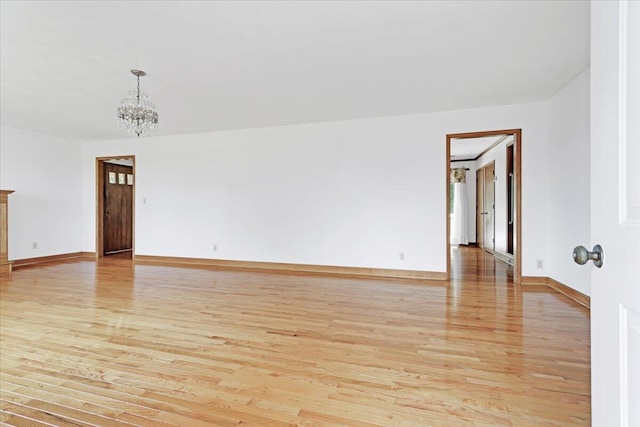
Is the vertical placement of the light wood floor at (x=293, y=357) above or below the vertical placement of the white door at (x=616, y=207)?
below

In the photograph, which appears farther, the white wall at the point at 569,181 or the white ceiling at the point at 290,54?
the white wall at the point at 569,181

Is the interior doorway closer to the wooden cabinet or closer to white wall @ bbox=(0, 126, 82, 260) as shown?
white wall @ bbox=(0, 126, 82, 260)

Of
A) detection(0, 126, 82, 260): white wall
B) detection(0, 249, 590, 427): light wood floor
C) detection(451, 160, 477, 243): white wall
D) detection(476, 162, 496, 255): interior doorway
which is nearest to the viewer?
detection(0, 249, 590, 427): light wood floor

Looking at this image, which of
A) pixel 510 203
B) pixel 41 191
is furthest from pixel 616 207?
pixel 41 191

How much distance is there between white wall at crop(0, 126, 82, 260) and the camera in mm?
5566

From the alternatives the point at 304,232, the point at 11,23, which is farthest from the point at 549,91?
the point at 11,23

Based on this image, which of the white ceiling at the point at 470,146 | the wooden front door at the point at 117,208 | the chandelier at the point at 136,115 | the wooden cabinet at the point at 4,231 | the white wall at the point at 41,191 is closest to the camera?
the chandelier at the point at 136,115

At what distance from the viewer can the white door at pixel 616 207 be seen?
2.46ft

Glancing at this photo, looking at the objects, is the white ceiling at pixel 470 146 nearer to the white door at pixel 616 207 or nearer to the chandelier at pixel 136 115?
the chandelier at pixel 136 115

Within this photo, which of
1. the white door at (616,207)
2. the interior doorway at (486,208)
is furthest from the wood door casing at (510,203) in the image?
the white door at (616,207)

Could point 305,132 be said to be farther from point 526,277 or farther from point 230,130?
point 526,277

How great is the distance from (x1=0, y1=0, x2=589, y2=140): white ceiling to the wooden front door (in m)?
2.80

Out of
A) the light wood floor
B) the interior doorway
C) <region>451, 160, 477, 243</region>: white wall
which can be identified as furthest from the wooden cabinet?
<region>451, 160, 477, 243</region>: white wall

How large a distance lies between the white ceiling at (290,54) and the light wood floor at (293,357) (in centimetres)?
232
